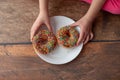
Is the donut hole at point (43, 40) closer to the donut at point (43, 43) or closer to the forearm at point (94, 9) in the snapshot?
the donut at point (43, 43)

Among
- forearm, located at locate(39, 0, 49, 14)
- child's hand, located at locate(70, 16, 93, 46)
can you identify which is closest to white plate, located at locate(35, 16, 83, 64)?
child's hand, located at locate(70, 16, 93, 46)

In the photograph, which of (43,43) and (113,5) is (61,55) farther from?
(113,5)

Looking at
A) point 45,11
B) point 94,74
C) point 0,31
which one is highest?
point 45,11

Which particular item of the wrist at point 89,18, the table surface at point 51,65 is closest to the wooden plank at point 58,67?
the table surface at point 51,65

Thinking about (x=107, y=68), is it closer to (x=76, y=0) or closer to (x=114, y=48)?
(x=114, y=48)

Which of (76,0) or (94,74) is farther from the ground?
(76,0)

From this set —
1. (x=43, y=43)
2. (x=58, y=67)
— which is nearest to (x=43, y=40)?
(x=43, y=43)

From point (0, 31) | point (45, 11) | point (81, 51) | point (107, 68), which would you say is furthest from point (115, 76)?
point (0, 31)
